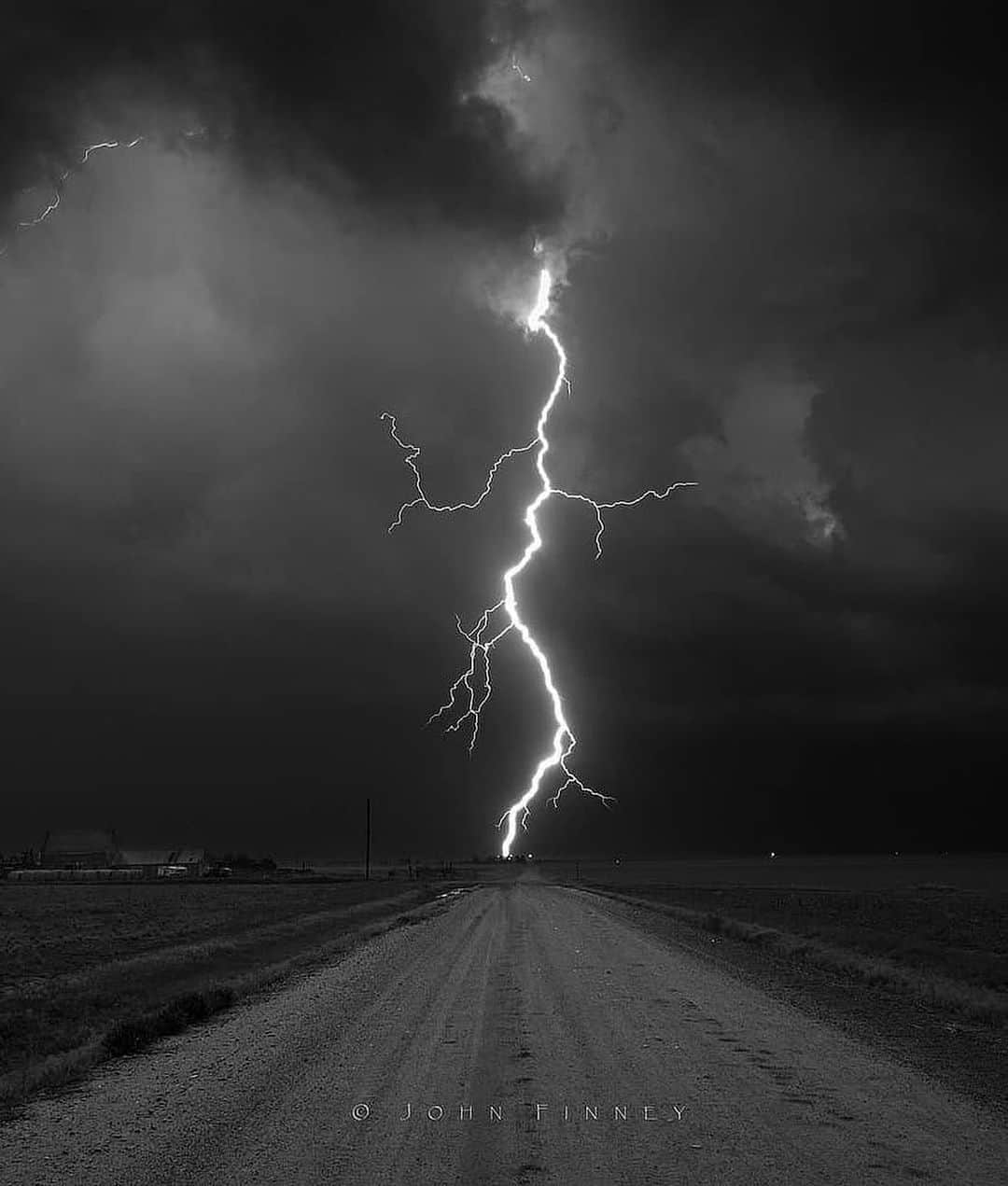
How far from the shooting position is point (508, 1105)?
890 cm

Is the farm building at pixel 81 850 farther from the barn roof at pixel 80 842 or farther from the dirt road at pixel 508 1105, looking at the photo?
the dirt road at pixel 508 1105

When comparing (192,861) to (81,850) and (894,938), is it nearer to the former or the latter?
(81,850)

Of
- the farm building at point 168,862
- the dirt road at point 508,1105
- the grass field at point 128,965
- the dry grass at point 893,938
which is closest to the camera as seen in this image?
the dirt road at point 508,1105

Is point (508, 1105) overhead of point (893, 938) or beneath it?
beneath

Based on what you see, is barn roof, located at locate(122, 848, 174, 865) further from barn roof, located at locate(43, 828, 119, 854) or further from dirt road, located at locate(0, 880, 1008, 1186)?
dirt road, located at locate(0, 880, 1008, 1186)

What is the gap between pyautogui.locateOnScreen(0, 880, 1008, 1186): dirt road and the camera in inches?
281

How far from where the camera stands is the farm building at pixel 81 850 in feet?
465

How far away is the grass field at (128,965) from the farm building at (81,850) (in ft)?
308

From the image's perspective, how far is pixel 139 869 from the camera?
5133 inches

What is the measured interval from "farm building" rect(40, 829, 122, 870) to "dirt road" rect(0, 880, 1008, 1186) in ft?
453

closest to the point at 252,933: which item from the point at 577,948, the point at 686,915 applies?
the point at 577,948

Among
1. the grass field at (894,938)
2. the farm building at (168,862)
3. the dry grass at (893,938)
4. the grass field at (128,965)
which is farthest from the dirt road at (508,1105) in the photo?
the farm building at (168,862)

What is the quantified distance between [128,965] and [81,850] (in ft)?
443

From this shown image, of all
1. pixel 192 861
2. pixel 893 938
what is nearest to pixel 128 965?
pixel 893 938
